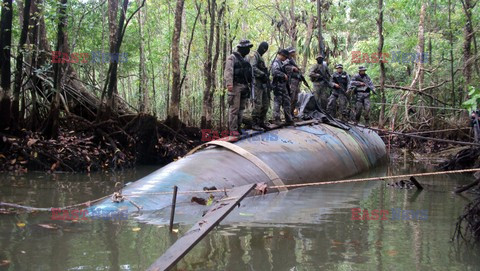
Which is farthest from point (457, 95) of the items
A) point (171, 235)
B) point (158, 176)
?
A: point (171, 235)

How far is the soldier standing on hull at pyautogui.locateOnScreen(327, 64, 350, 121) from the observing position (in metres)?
13.8

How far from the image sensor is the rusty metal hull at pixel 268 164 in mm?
5891

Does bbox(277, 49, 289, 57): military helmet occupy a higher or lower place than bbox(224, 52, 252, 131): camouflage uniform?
higher

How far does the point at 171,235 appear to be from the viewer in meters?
4.50

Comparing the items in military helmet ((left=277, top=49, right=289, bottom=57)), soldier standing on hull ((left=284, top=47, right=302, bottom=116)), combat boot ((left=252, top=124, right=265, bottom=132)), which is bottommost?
combat boot ((left=252, top=124, right=265, bottom=132))

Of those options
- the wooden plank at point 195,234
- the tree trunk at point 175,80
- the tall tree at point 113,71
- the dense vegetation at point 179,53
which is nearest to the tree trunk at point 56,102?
the dense vegetation at point 179,53

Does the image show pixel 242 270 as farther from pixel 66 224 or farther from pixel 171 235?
pixel 66 224

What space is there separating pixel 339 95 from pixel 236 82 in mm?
6011

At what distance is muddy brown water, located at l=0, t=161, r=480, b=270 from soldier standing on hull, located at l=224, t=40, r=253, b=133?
216 centimetres

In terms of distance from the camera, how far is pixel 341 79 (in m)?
14.2

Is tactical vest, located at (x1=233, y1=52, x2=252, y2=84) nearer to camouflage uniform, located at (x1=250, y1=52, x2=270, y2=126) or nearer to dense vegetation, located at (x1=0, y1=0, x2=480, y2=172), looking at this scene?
Result: camouflage uniform, located at (x1=250, y1=52, x2=270, y2=126)

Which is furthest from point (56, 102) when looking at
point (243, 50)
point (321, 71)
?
point (321, 71)

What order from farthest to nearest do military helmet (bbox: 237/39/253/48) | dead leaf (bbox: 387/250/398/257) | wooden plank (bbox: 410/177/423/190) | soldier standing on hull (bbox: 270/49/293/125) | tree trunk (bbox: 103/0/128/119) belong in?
tree trunk (bbox: 103/0/128/119), soldier standing on hull (bbox: 270/49/293/125), military helmet (bbox: 237/39/253/48), wooden plank (bbox: 410/177/423/190), dead leaf (bbox: 387/250/398/257)

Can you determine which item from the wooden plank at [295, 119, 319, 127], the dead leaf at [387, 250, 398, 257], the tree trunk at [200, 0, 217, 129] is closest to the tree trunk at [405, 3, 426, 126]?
the tree trunk at [200, 0, 217, 129]
